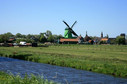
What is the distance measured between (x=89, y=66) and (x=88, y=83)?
9.68m

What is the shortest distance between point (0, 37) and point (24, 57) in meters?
94.9

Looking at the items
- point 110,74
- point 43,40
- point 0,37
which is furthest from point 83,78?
point 43,40

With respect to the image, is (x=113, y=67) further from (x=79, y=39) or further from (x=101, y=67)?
(x=79, y=39)

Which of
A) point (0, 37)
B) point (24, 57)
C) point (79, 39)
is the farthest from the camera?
point (79, 39)

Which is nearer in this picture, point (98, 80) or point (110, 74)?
point (98, 80)

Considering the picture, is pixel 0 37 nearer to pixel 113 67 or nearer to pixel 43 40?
pixel 43 40

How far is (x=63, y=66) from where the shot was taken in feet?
126

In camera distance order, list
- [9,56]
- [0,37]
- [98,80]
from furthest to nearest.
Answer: [0,37], [9,56], [98,80]

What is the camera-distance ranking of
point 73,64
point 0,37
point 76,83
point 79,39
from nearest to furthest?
point 76,83 < point 73,64 < point 0,37 < point 79,39

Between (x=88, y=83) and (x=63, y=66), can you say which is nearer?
(x=88, y=83)

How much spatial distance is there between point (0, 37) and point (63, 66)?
111 meters

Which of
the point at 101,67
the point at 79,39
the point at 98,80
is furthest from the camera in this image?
the point at 79,39

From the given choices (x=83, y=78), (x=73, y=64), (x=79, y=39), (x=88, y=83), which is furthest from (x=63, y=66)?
(x=79, y=39)

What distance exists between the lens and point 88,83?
24531 millimetres
